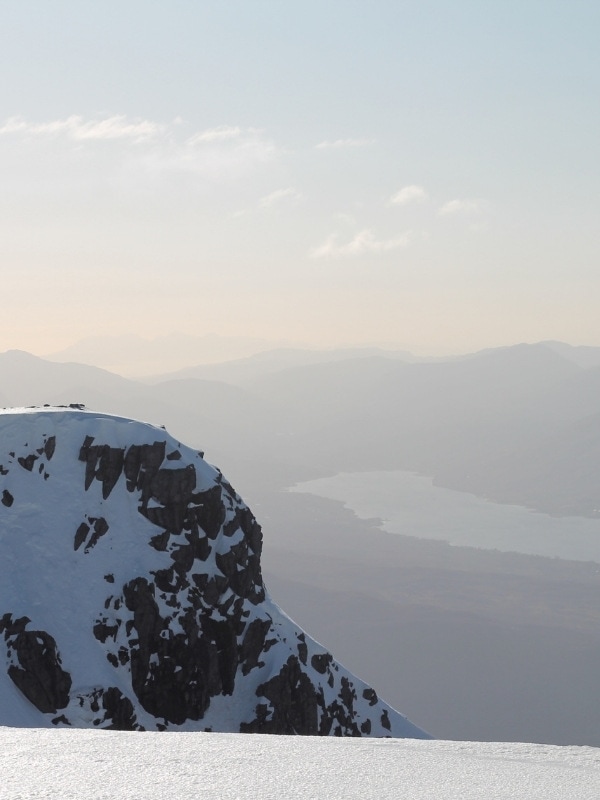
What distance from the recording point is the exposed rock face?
63.0 m

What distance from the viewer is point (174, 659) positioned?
2771 inches

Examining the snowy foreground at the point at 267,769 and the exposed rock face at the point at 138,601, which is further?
the exposed rock face at the point at 138,601

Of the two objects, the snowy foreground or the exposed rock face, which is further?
the exposed rock face

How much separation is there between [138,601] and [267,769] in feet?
192

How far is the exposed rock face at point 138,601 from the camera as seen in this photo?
63.0m

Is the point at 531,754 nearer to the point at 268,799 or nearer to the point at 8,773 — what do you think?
the point at 268,799

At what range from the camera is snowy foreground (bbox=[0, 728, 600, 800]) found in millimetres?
11867

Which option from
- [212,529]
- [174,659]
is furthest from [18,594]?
[212,529]

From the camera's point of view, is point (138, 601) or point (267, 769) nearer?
point (267, 769)

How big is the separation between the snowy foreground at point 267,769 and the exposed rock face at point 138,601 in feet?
160

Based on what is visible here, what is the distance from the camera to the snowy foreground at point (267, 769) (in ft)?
38.9

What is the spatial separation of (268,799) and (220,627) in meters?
65.7

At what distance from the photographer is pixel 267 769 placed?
13750mm

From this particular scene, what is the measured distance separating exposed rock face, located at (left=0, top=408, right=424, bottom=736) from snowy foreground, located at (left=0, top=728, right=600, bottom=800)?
4870 cm
